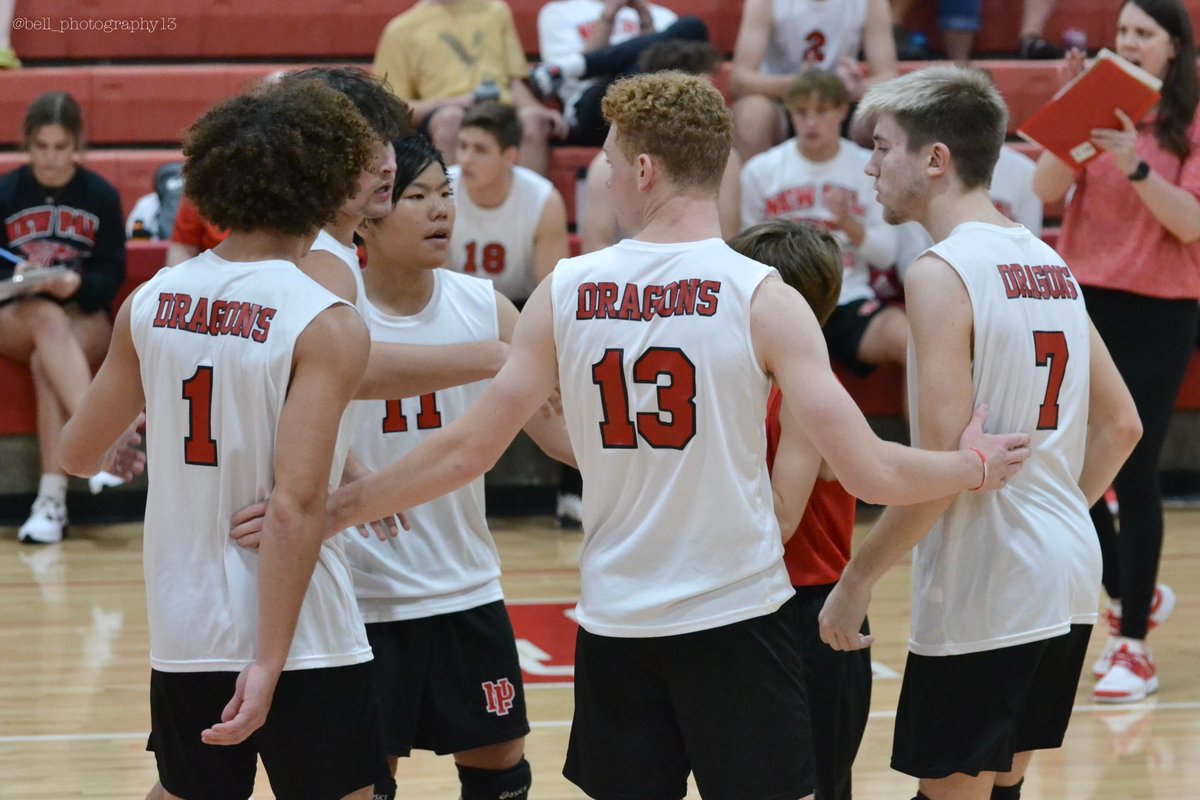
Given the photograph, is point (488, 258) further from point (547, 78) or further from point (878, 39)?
point (878, 39)

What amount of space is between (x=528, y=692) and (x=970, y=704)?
7.35ft

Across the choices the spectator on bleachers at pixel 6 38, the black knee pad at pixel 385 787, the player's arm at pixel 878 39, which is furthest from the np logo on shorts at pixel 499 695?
the spectator on bleachers at pixel 6 38

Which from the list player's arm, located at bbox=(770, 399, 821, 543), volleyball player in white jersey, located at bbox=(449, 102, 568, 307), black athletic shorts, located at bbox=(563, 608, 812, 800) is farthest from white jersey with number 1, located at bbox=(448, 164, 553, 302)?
black athletic shorts, located at bbox=(563, 608, 812, 800)

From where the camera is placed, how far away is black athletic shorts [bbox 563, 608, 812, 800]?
8.20ft

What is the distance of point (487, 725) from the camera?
319 centimetres

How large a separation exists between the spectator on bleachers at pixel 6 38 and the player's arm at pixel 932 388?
711 centimetres

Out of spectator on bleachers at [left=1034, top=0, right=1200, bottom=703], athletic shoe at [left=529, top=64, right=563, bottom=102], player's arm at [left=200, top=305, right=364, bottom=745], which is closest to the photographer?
player's arm at [left=200, top=305, right=364, bottom=745]

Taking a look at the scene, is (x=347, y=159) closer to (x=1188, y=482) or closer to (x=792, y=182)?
(x=792, y=182)

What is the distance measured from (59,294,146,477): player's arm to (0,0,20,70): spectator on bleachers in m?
6.62

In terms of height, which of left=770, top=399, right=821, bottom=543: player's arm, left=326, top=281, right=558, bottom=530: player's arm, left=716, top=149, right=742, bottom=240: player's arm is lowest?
left=716, top=149, right=742, bottom=240: player's arm

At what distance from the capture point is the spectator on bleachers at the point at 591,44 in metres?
7.91

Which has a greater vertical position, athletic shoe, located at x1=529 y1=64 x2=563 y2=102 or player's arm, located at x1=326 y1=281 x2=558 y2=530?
player's arm, located at x1=326 y1=281 x2=558 y2=530

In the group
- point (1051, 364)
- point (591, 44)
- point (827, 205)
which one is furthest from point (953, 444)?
point (591, 44)

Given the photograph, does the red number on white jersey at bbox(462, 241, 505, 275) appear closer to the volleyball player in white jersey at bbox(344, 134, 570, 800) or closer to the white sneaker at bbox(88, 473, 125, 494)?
the white sneaker at bbox(88, 473, 125, 494)
